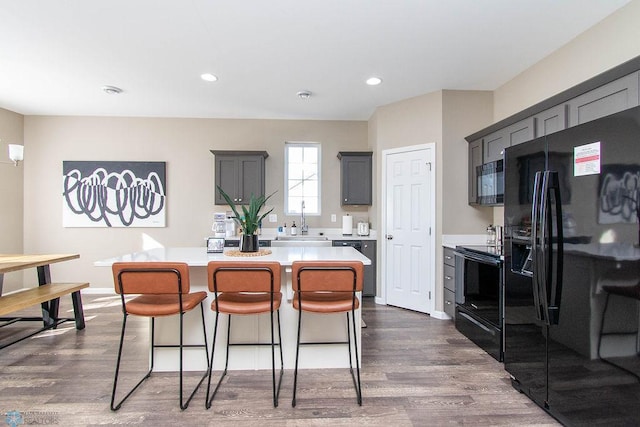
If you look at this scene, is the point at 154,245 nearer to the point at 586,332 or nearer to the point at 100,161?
the point at 100,161

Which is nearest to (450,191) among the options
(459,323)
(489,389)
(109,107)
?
(459,323)

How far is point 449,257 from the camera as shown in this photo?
3451 mm

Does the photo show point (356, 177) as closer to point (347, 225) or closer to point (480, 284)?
point (347, 225)

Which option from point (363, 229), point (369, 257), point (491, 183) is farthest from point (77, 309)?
point (491, 183)

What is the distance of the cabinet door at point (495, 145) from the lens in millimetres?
3027

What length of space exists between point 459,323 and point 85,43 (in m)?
4.56

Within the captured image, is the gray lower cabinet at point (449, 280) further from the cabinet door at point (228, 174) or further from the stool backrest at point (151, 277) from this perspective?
the cabinet door at point (228, 174)

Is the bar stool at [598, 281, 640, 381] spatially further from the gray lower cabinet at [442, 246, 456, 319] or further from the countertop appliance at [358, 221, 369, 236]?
the countertop appliance at [358, 221, 369, 236]

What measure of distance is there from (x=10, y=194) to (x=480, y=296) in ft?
21.1

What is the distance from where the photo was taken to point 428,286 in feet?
12.1

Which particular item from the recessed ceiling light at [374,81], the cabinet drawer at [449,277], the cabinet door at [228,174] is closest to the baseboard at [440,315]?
the cabinet drawer at [449,277]

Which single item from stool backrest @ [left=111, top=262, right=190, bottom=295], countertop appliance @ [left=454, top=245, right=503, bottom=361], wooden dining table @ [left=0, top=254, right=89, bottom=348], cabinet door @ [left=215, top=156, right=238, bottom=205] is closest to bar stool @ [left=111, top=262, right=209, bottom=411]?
stool backrest @ [left=111, top=262, right=190, bottom=295]

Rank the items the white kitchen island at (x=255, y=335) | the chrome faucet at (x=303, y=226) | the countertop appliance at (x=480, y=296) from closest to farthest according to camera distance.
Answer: the white kitchen island at (x=255, y=335) < the countertop appliance at (x=480, y=296) < the chrome faucet at (x=303, y=226)

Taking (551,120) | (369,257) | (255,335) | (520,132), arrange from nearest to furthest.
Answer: (255,335)
(551,120)
(520,132)
(369,257)
